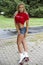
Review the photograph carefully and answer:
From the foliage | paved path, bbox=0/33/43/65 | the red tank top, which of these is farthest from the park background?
the red tank top

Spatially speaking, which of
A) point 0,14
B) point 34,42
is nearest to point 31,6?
point 0,14

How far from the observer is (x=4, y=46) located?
9.86m

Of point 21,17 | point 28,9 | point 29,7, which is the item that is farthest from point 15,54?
point 29,7

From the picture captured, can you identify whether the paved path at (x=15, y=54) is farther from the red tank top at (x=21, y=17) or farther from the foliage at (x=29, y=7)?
the foliage at (x=29, y=7)

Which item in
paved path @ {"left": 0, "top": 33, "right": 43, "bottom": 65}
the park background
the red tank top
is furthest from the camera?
the park background

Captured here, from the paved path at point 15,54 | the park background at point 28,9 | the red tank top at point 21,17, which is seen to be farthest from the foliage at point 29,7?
the red tank top at point 21,17

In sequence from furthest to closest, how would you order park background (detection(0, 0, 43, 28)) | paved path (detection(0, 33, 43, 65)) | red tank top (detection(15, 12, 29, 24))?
park background (detection(0, 0, 43, 28)) < paved path (detection(0, 33, 43, 65)) < red tank top (detection(15, 12, 29, 24))

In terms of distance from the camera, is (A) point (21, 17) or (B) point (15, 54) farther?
(B) point (15, 54)

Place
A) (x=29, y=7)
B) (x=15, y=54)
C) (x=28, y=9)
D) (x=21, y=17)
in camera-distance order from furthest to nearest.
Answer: (x=29, y=7) → (x=28, y=9) → (x=15, y=54) → (x=21, y=17)

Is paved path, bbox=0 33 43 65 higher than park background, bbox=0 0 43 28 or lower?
higher

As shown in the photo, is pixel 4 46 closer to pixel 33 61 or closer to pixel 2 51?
pixel 2 51

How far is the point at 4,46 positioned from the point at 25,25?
297 cm

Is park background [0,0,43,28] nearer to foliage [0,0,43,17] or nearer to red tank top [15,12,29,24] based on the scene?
foliage [0,0,43,17]

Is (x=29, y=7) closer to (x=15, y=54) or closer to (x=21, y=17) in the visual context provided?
(x=15, y=54)
